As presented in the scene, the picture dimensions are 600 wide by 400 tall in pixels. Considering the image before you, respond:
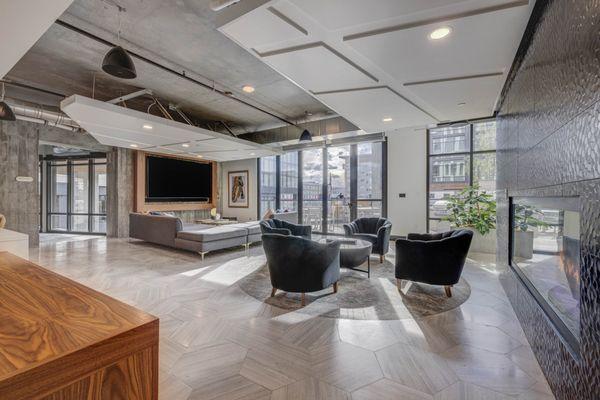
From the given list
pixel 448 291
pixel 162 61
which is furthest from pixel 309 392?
pixel 162 61

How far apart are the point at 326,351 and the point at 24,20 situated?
3780 millimetres

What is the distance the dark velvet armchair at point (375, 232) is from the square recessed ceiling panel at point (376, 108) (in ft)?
6.25

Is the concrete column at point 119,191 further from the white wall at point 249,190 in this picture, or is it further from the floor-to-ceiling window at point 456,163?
the floor-to-ceiling window at point 456,163

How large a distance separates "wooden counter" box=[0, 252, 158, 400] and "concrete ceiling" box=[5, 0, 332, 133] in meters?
3.15

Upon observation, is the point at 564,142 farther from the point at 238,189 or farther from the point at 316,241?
the point at 238,189

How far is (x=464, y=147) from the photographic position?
7.06 m

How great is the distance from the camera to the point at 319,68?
317 centimetres

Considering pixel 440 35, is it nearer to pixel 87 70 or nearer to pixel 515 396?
pixel 515 396

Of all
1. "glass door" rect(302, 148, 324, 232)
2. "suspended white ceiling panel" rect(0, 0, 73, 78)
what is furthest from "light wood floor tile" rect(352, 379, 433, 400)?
"glass door" rect(302, 148, 324, 232)

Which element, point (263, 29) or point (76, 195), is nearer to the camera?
point (263, 29)

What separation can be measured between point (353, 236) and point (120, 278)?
13.1 ft

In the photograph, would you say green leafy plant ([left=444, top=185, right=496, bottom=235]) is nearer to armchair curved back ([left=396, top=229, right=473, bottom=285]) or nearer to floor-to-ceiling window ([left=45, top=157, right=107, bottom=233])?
armchair curved back ([left=396, top=229, right=473, bottom=285])

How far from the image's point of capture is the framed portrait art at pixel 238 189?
1040 cm

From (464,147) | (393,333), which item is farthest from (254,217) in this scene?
(393,333)
